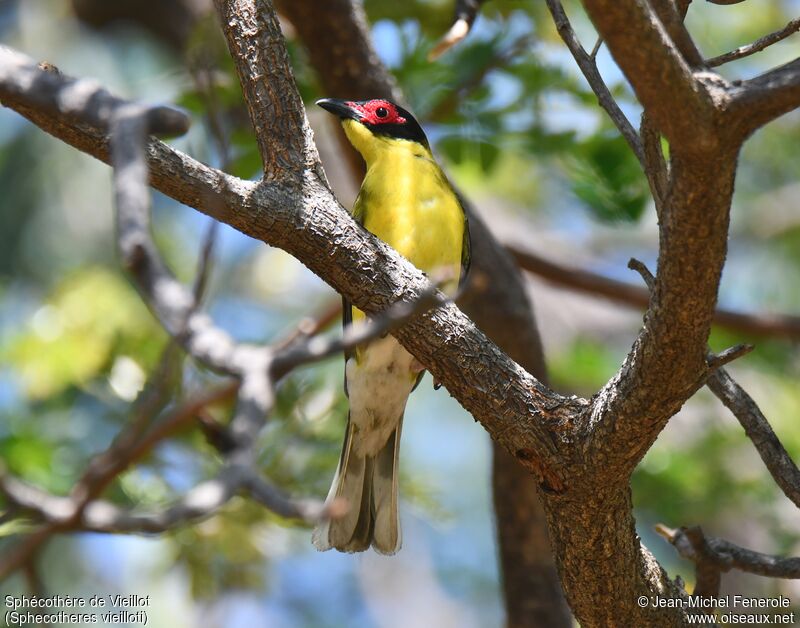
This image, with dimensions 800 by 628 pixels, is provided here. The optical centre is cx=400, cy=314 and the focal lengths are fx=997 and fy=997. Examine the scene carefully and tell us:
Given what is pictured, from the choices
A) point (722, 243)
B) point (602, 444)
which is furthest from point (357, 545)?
point (722, 243)

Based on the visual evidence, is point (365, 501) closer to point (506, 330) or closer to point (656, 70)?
point (506, 330)

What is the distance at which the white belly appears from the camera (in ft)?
12.8

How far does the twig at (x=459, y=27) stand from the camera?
3.48m

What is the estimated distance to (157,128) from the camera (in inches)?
56.6

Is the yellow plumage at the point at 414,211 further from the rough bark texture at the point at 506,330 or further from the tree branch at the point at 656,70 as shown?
the tree branch at the point at 656,70

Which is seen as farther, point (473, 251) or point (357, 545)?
point (473, 251)

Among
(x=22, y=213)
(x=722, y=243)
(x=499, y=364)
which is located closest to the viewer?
(x=722, y=243)

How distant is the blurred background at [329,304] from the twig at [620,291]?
8 centimetres

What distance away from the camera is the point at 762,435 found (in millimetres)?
2729

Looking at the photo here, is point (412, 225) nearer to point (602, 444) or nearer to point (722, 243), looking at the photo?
point (602, 444)

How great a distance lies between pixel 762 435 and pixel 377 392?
161cm

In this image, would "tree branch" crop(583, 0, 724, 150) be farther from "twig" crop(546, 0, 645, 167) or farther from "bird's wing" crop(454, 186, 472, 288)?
"bird's wing" crop(454, 186, 472, 288)

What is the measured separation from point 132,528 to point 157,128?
0.56m

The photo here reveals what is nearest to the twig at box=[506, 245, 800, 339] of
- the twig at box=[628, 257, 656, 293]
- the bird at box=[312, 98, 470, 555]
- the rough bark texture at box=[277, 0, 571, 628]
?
the rough bark texture at box=[277, 0, 571, 628]
